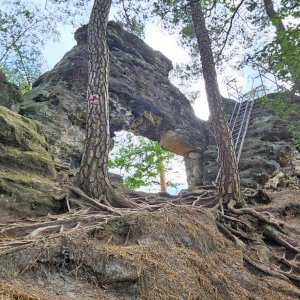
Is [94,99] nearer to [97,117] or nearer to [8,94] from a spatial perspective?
[97,117]

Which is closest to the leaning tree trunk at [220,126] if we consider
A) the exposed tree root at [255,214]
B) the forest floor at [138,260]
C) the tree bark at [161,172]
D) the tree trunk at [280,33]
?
the exposed tree root at [255,214]

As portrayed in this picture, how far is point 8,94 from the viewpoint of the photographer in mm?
7352

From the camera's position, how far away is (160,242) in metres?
3.19

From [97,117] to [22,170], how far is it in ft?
4.56

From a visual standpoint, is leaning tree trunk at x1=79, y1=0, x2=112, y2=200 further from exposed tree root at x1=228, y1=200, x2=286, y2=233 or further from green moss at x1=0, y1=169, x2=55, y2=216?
exposed tree root at x1=228, y1=200, x2=286, y2=233

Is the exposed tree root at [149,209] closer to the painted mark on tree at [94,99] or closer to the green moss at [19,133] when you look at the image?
the green moss at [19,133]

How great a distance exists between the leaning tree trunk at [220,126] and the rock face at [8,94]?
13.8ft

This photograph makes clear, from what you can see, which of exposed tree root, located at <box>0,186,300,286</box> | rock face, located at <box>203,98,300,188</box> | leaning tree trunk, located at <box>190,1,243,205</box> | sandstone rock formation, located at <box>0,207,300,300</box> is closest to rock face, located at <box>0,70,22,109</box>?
exposed tree root, located at <box>0,186,300,286</box>

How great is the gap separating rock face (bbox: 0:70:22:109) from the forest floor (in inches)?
159

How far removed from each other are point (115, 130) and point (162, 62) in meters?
4.60

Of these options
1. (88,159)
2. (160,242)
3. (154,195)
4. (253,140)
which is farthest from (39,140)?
(253,140)

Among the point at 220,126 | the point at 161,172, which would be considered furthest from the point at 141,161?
the point at 220,126

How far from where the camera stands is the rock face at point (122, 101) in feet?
26.3

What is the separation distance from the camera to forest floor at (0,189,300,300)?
2.30 metres
